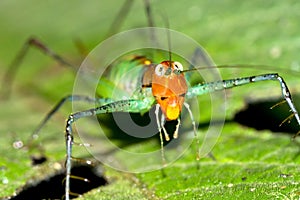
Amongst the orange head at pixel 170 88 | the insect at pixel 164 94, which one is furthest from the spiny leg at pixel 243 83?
the orange head at pixel 170 88

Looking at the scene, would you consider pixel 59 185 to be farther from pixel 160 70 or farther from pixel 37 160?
pixel 160 70

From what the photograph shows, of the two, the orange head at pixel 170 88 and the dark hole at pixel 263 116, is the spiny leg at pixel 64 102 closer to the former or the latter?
the orange head at pixel 170 88

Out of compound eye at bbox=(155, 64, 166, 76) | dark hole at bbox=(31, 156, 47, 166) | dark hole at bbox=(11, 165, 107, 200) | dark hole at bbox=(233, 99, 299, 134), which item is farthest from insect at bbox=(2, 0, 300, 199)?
dark hole at bbox=(233, 99, 299, 134)

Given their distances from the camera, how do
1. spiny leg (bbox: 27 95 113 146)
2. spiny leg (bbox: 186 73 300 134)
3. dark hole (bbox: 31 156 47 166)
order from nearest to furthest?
spiny leg (bbox: 186 73 300 134)
dark hole (bbox: 31 156 47 166)
spiny leg (bbox: 27 95 113 146)

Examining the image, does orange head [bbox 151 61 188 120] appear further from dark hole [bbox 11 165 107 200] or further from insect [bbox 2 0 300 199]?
dark hole [bbox 11 165 107 200]

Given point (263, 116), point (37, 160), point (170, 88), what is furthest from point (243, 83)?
point (37, 160)
